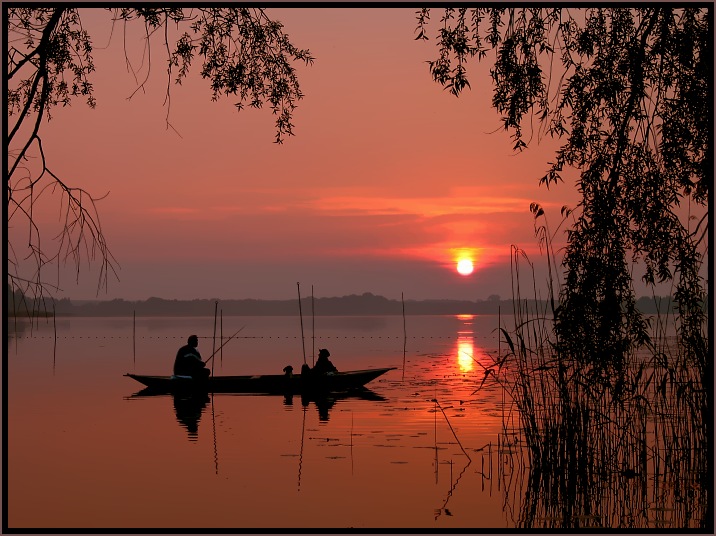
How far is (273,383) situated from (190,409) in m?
3.15

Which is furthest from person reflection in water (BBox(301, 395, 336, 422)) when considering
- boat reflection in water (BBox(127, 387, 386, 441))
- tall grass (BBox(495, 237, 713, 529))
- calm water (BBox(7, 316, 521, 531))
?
tall grass (BBox(495, 237, 713, 529))

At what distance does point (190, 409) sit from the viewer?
27641 millimetres

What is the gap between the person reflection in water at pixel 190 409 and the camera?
76.3ft

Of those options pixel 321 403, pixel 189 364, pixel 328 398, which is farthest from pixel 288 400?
pixel 189 364

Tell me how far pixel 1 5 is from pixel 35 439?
50.0 ft

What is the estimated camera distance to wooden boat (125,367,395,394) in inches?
1133

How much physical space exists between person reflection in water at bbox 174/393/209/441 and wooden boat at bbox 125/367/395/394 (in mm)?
449

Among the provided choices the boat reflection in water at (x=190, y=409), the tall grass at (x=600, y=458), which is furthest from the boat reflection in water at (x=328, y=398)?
the tall grass at (x=600, y=458)

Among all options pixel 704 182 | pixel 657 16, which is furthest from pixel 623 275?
pixel 657 16

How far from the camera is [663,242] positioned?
34.3 ft

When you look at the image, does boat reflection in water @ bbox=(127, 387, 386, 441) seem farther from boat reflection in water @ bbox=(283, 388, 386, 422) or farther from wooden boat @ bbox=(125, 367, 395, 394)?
wooden boat @ bbox=(125, 367, 395, 394)

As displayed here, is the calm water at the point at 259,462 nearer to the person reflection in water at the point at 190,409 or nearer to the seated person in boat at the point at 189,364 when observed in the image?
the person reflection in water at the point at 190,409

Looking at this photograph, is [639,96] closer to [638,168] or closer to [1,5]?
[638,168]

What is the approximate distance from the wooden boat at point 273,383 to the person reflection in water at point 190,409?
1.47 ft
